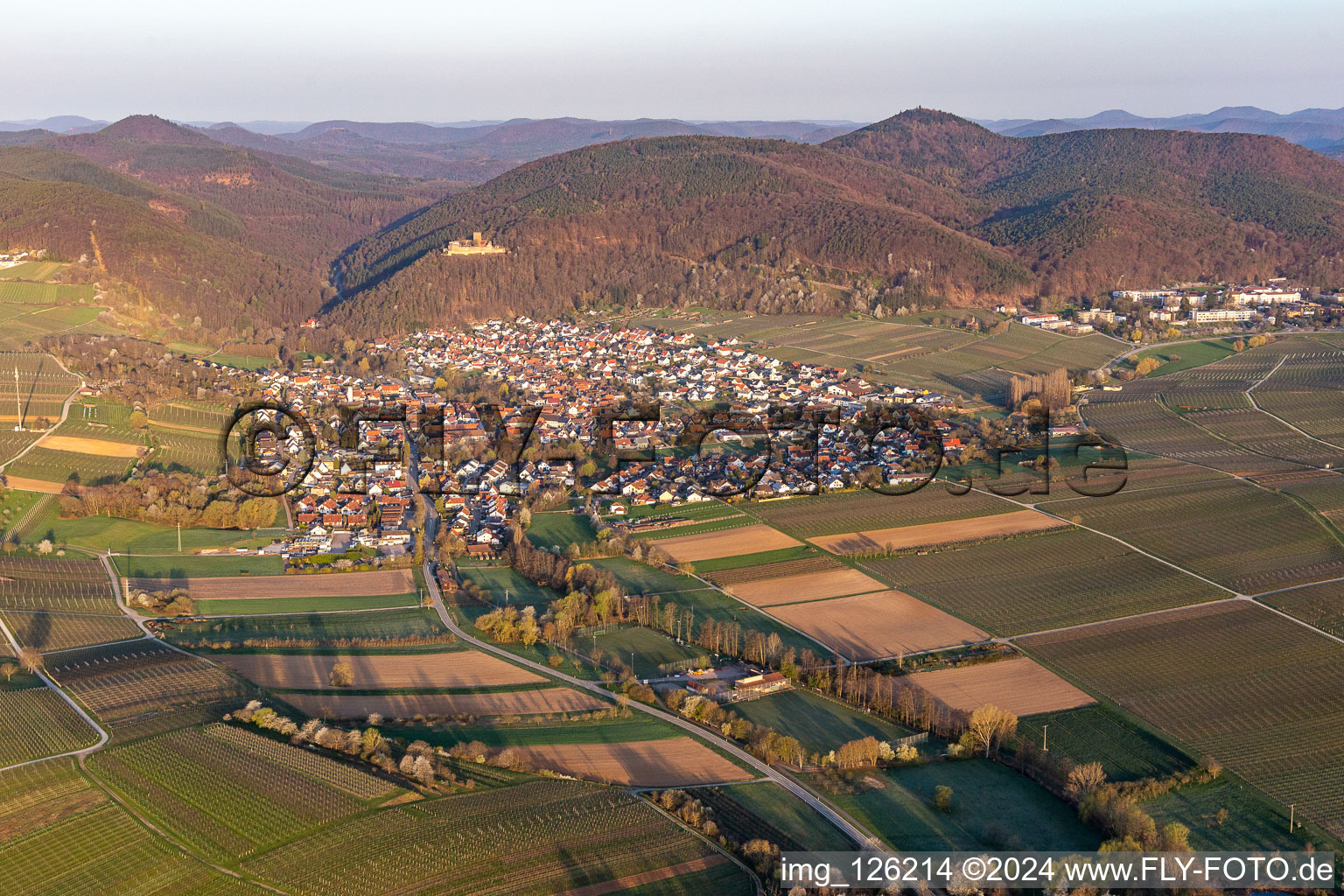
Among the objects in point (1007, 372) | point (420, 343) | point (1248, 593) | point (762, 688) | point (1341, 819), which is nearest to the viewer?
point (1341, 819)

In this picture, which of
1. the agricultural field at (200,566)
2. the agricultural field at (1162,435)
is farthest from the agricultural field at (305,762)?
the agricultural field at (1162,435)

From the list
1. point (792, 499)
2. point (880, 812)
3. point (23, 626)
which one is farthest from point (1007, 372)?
point (23, 626)

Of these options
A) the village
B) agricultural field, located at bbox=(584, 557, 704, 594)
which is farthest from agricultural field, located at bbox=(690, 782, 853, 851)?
the village

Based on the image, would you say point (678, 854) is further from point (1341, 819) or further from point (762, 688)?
point (1341, 819)

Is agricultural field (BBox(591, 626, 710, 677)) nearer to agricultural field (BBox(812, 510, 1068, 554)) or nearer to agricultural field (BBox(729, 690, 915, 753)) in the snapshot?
agricultural field (BBox(729, 690, 915, 753))

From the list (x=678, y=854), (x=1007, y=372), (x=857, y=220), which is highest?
(x=857, y=220)

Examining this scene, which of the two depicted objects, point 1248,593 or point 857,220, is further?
point 857,220
